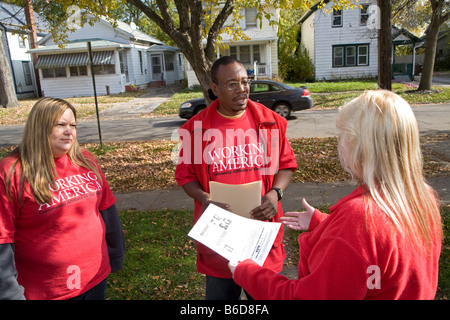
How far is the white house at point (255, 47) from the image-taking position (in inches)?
1033

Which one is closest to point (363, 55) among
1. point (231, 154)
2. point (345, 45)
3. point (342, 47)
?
point (345, 45)

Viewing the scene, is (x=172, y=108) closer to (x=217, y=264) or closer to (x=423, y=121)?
(x=423, y=121)

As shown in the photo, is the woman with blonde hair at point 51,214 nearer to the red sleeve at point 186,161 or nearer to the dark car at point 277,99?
the red sleeve at point 186,161

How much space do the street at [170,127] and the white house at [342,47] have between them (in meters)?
12.7

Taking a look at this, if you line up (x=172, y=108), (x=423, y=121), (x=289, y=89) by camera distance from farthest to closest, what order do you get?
(x=172, y=108) < (x=289, y=89) < (x=423, y=121)

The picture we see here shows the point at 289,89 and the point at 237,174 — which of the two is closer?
the point at 237,174

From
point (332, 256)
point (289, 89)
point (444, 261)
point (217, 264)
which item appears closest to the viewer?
point (332, 256)

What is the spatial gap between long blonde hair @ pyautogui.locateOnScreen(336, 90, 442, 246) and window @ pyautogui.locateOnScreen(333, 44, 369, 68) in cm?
2787

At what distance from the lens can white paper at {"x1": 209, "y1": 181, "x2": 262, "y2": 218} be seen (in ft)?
7.54

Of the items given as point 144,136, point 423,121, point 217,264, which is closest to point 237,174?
point 217,264

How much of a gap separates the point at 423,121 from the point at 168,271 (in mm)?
11084

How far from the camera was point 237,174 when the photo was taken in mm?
2451

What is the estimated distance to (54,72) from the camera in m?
27.3

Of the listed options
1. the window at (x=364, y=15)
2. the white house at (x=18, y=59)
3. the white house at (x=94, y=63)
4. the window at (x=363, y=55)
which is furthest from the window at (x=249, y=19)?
the white house at (x=18, y=59)
